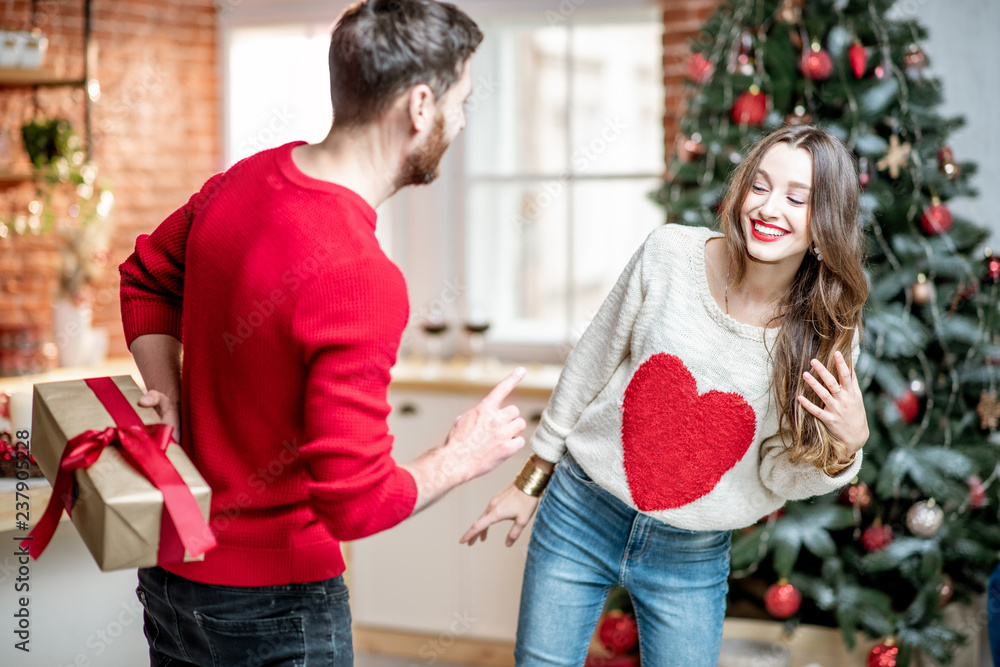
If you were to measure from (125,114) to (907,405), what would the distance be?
9.78ft

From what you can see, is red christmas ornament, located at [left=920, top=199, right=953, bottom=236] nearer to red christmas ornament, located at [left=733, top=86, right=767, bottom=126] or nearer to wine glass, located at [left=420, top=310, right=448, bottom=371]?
red christmas ornament, located at [left=733, top=86, right=767, bottom=126]

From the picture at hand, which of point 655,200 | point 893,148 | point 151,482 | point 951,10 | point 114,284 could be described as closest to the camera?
point 151,482

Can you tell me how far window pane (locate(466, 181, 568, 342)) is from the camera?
3.62 metres

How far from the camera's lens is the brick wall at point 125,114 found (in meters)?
3.40

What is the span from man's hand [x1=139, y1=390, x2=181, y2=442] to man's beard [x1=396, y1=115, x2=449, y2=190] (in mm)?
429

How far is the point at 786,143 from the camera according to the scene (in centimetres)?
141

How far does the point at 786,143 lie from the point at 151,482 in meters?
1.02

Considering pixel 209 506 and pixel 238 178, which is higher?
pixel 238 178

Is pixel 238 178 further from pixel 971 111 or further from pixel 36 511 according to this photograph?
pixel 971 111

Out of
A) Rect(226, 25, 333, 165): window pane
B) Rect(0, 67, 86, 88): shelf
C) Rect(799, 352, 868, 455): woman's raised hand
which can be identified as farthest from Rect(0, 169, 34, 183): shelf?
Rect(799, 352, 868, 455): woman's raised hand

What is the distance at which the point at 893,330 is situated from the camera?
7.79 feet

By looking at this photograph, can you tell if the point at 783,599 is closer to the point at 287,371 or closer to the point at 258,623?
the point at 258,623

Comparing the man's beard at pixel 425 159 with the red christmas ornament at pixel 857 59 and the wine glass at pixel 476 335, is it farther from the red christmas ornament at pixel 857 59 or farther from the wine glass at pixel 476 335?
the wine glass at pixel 476 335

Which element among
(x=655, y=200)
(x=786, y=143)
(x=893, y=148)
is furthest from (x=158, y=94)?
(x=786, y=143)
